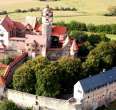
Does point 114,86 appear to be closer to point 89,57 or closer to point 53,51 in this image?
point 89,57

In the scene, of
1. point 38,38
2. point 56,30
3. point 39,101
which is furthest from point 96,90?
point 56,30

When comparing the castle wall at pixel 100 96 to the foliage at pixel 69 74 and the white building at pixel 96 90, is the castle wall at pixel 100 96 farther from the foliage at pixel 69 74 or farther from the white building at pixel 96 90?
the foliage at pixel 69 74

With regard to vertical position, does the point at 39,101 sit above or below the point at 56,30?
below

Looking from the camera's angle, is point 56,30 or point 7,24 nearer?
point 7,24

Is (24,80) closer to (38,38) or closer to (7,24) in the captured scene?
(38,38)

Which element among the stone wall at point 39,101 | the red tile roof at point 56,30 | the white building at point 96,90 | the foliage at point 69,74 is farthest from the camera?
the red tile roof at point 56,30

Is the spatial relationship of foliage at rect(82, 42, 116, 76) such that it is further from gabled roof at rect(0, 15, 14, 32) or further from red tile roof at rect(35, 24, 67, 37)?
gabled roof at rect(0, 15, 14, 32)

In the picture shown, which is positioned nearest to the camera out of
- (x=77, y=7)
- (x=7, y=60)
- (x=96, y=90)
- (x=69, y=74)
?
(x=96, y=90)

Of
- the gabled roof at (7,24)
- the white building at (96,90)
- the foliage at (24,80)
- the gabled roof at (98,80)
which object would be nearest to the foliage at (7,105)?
the foliage at (24,80)
